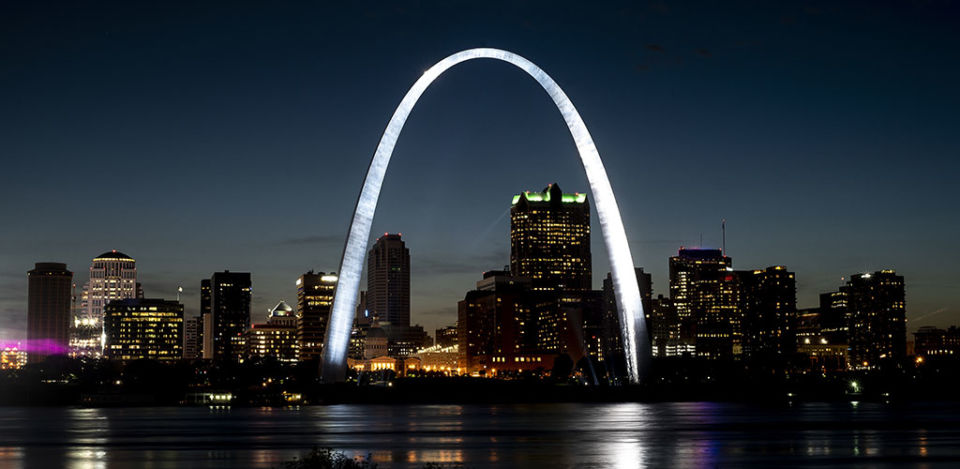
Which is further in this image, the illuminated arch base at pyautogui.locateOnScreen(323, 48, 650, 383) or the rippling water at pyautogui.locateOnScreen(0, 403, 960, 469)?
the illuminated arch base at pyautogui.locateOnScreen(323, 48, 650, 383)

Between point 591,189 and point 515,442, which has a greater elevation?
point 591,189

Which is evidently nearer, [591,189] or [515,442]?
[515,442]

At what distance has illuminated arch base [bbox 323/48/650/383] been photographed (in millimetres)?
82500

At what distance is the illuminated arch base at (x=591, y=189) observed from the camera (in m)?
82.5

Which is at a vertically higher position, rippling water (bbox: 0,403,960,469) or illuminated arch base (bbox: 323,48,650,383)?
illuminated arch base (bbox: 323,48,650,383)

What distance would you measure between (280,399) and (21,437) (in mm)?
64375

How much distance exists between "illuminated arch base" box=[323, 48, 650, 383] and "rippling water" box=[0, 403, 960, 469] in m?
8.23

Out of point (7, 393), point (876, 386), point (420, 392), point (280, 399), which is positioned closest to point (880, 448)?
point (280, 399)

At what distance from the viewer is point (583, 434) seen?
203ft

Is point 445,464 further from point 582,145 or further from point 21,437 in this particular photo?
point 582,145

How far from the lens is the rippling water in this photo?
4550cm

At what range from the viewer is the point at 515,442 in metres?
56.0

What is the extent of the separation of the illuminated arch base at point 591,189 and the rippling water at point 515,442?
8.23 metres

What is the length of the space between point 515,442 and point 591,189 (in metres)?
33.0
